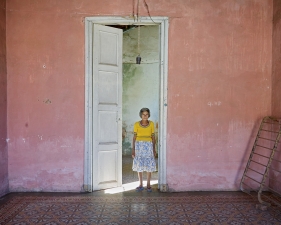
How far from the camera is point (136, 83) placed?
8.61 metres

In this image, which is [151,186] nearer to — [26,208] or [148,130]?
[148,130]

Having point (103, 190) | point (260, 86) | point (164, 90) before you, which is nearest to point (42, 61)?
point (164, 90)

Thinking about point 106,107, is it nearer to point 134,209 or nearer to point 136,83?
point 134,209

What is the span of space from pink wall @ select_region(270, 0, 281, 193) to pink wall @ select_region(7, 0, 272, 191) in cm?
10

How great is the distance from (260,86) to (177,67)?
1372mm

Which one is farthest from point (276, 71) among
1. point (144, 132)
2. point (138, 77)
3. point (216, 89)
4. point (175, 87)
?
point (138, 77)

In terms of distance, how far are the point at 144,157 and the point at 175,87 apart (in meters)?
1.23

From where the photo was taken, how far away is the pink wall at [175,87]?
457cm

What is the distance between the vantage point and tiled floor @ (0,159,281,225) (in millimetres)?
3461

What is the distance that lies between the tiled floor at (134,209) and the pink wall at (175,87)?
1.11 ft

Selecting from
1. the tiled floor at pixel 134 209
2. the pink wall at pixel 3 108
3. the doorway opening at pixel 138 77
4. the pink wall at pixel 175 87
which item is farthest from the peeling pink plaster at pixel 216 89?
the doorway opening at pixel 138 77

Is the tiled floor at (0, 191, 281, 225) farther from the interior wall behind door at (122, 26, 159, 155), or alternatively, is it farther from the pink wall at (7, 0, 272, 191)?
the interior wall behind door at (122, 26, 159, 155)

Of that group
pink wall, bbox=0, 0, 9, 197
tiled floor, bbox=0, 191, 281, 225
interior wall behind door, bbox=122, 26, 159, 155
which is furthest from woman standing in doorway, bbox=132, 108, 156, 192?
interior wall behind door, bbox=122, 26, 159, 155

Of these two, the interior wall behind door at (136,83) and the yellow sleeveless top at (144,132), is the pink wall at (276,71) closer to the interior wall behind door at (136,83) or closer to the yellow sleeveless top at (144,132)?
the yellow sleeveless top at (144,132)
